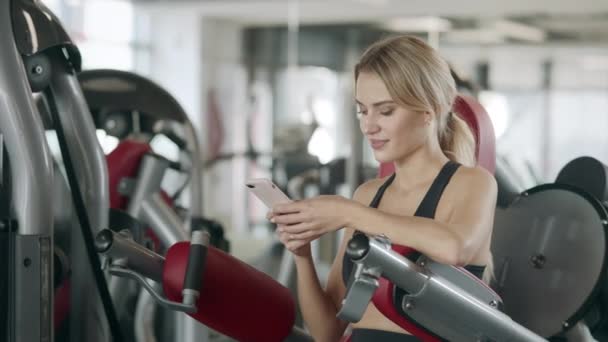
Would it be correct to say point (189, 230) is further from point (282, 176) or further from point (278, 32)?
point (278, 32)

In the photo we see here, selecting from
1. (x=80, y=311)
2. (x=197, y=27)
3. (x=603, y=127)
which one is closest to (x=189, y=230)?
(x=80, y=311)

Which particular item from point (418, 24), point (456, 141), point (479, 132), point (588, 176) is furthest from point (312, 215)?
point (418, 24)

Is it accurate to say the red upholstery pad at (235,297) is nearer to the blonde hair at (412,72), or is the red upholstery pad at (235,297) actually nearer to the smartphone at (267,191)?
the smartphone at (267,191)

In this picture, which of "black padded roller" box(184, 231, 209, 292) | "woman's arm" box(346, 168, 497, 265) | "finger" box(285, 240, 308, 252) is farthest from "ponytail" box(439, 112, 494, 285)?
"black padded roller" box(184, 231, 209, 292)

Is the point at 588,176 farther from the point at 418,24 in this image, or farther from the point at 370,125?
the point at 418,24

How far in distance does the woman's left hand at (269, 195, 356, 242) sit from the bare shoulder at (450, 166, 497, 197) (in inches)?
10.5

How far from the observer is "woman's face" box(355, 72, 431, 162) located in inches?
66.1

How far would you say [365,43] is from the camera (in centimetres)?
721

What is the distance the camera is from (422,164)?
5.96ft

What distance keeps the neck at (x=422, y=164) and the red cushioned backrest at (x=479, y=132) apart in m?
0.26

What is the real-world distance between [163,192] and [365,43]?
14.3 feet

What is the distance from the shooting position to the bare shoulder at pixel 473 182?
169 centimetres

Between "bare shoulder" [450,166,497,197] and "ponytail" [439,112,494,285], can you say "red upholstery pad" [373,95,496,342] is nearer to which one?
"ponytail" [439,112,494,285]

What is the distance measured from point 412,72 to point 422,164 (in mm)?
218
